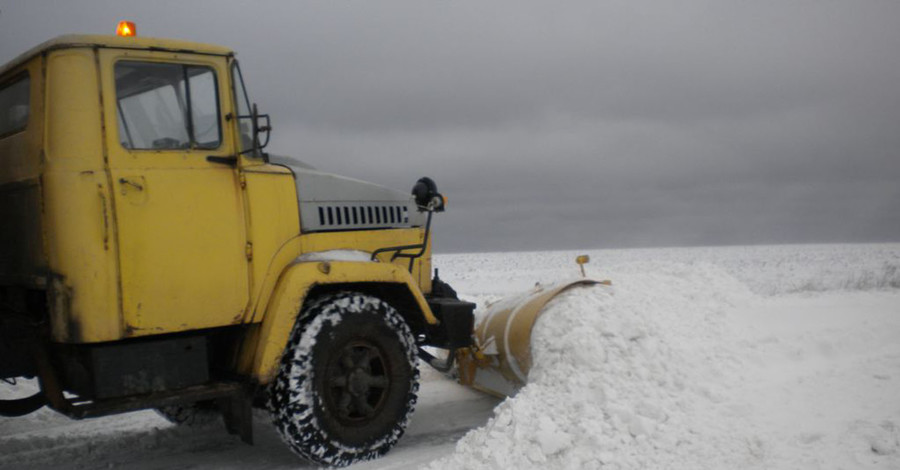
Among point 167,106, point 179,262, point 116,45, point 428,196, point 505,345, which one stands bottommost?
point 505,345

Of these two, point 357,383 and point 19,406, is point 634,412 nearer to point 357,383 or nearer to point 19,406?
point 357,383

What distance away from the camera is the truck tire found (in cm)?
450

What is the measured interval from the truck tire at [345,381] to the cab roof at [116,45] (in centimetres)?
181

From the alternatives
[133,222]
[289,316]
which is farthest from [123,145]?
[289,316]

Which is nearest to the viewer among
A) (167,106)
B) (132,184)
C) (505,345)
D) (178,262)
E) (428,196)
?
(132,184)

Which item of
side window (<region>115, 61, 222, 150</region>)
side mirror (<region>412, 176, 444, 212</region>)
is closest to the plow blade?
side mirror (<region>412, 176, 444, 212</region>)

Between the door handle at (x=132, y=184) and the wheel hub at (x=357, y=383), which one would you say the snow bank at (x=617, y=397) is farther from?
the door handle at (x=132, y=184)

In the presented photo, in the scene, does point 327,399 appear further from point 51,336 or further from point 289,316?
point 51,336

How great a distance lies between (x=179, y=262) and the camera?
4.15 meters

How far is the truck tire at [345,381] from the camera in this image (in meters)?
4.50

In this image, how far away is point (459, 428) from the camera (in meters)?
5.76

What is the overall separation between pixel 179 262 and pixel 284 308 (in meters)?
0.69

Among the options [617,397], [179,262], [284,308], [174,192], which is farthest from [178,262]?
[617,397]

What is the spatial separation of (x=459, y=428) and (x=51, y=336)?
124 inches
